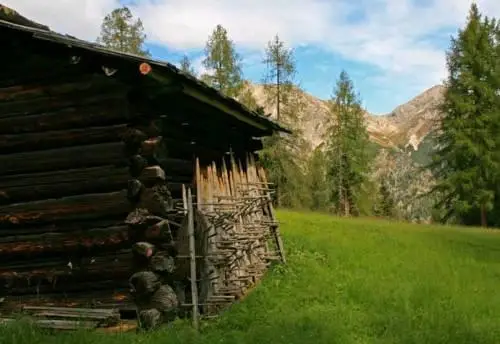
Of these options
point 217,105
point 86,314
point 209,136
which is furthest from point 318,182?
point 86,314

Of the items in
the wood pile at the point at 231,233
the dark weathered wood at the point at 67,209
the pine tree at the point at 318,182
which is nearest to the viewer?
the dark weathered wood at the point at 67,209

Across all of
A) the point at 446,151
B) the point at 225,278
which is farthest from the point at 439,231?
the point at 225,278

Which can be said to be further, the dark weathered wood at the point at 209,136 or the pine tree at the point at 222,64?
the pine tree at the point at 222,64

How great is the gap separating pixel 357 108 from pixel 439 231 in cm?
2151

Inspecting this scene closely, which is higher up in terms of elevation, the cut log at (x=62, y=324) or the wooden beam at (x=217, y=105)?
the wooden beam at (x=217, y=105)

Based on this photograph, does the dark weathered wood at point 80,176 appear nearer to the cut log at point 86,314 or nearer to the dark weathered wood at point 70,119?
the dark weathered wood at point 70,119

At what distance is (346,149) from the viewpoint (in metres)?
43.6

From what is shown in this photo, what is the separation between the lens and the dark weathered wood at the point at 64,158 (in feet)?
28.6

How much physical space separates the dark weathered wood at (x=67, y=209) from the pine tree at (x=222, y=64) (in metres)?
29.8

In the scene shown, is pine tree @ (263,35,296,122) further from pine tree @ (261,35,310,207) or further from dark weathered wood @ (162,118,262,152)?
dark weathered wood @ (162,118,262,152)

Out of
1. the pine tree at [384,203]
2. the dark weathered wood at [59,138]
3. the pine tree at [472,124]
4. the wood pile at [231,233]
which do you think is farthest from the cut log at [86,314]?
the pine tree at [384,203]

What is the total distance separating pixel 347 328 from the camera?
843cm

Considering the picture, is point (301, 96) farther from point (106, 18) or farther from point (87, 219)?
point (87, 219)

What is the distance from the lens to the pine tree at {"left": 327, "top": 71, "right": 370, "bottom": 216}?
43.6 meters
